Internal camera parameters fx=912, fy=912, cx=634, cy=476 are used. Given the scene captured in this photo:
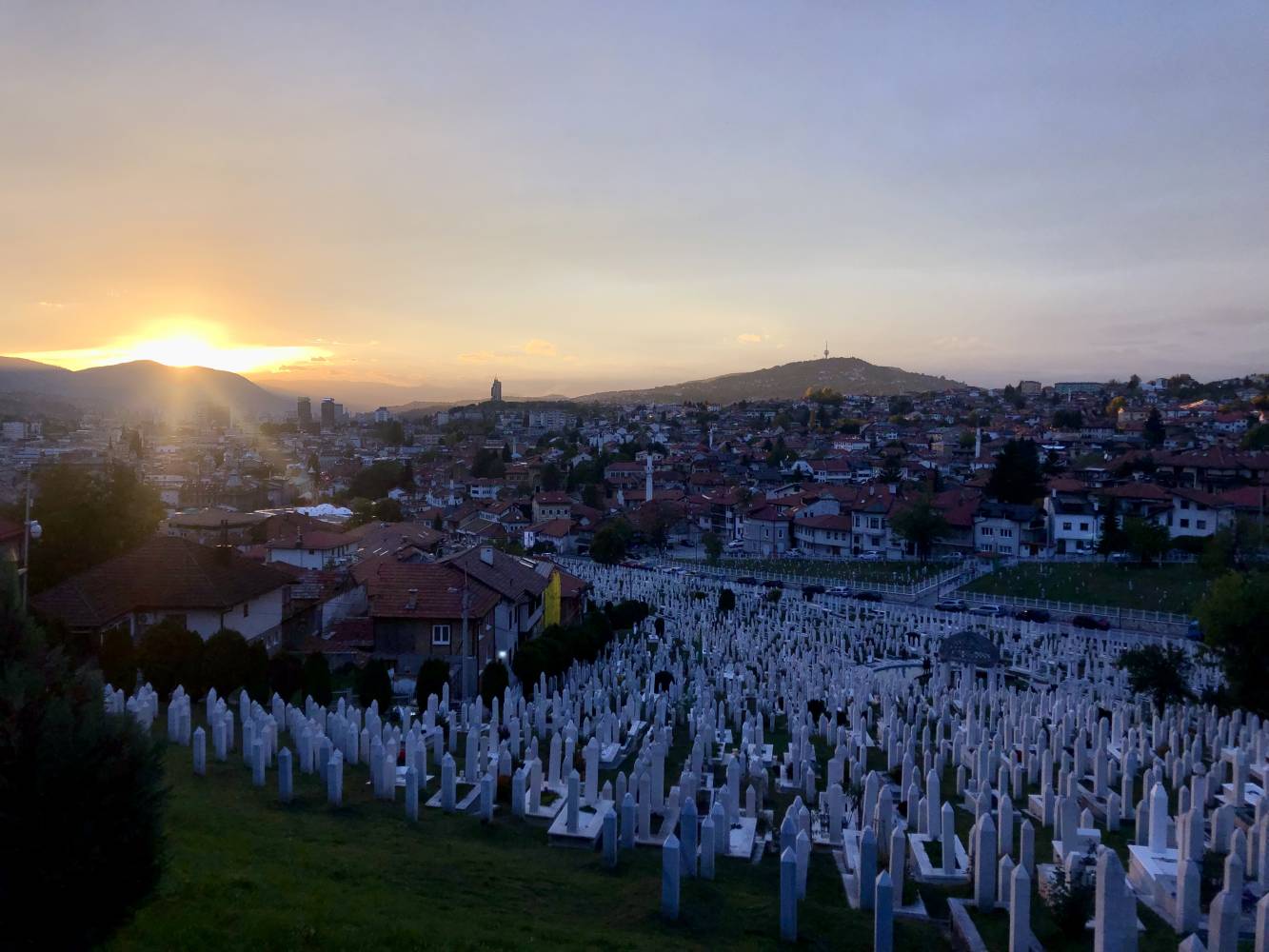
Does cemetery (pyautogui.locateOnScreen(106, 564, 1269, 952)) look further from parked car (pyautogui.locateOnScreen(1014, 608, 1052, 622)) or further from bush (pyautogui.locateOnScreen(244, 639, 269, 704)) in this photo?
parked car (pyautogui.locateOnScreen(1014, 608, 1052, 622))

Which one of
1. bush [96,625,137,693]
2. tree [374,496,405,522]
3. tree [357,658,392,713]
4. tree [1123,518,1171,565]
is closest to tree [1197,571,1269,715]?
tree [357,658,392,713]

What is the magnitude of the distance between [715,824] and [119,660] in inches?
456

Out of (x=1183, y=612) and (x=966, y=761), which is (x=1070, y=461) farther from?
(x=966, y=761)

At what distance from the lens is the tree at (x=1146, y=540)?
43188mm

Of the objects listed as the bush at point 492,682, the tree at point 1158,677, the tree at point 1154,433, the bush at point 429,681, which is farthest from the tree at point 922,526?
the tree at point 1154,433

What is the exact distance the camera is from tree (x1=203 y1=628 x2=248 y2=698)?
15414 mm

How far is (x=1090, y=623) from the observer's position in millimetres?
32562

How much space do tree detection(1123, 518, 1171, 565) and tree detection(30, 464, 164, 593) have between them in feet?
137

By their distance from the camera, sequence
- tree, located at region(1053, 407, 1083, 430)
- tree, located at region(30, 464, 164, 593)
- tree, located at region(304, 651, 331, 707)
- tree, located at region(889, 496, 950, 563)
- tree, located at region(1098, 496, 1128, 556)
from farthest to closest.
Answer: tree, located at region(1053, 407, 1083, 430)
tree, located at region(889, 496, 950, 563)
tree, located at region(1098, 496, 1128, 556)
tree, located at region(30, 464, 164, 593)
tree, located at region(304, 651, 331, 707)

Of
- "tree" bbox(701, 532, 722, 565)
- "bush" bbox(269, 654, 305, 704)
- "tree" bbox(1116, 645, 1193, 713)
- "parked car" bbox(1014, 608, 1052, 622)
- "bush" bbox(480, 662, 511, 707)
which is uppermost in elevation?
"bush" bbox(269, 654, 305, 704)

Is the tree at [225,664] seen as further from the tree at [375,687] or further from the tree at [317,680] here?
the tree at [375,687]

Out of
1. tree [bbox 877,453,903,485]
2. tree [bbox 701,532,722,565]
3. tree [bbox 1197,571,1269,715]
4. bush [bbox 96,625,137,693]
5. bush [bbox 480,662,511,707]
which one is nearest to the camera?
bush [bbox 96,625,137,693]

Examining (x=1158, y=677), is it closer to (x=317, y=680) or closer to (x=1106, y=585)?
(x=317, y=680)

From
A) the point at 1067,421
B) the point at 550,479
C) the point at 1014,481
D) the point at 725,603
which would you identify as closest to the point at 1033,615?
the point at 725,603
